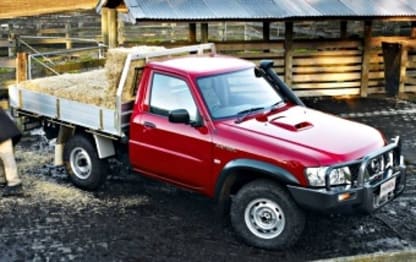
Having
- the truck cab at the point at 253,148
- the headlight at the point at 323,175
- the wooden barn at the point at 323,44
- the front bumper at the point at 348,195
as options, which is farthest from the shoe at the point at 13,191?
the wooden barn at the point at 323,44

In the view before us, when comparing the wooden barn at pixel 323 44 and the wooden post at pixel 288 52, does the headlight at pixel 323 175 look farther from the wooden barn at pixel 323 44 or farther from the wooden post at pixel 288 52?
the wooden post at pixel 288 52

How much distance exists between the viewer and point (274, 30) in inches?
1038

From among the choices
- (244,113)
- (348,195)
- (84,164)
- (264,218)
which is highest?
(244,113)

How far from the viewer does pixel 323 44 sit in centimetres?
1582

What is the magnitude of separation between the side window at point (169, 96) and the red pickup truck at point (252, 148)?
13 millimetres

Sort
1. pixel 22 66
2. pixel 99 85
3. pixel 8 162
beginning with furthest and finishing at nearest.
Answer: pixel 22 66, pixel 99 85, pixel 8 162

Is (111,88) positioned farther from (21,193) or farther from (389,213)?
(389,213)

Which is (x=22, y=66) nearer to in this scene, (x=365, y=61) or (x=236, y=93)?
(x=236, y=93)

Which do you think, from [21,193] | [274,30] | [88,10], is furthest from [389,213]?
[88,10]

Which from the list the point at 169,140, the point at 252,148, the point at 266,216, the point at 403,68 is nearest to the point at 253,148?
the point at 252,148

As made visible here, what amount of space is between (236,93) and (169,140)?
39.6 inches

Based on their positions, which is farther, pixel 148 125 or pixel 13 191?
pixel 13 191

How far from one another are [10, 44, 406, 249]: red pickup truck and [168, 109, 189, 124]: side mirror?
0.01 meters

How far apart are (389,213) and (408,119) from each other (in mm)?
6039
